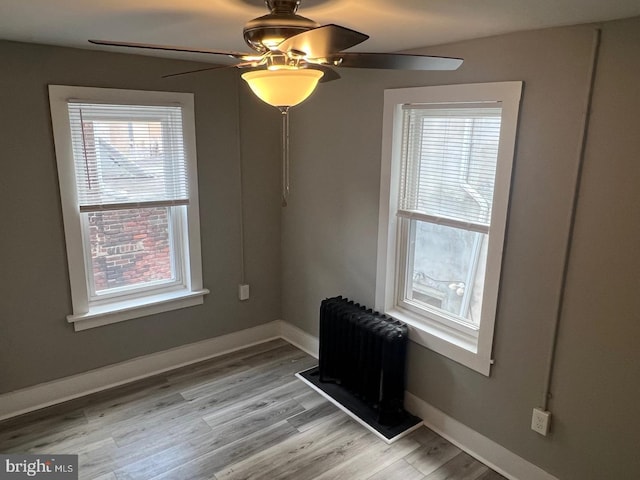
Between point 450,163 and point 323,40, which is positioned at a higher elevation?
point 323,40

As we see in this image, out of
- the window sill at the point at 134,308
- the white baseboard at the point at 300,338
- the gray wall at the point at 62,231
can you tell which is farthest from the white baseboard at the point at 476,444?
the window sill at the point at 134,308

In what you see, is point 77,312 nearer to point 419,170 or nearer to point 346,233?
point 346,233

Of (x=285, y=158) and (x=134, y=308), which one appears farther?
(x=285, y=158)

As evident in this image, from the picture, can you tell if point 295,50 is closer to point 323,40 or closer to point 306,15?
point 323,40

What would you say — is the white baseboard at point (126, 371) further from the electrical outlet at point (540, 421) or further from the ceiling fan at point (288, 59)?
the ceiling fan at point (288, 59)

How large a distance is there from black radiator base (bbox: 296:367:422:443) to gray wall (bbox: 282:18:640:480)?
0.22 m

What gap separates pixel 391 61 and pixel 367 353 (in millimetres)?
1875

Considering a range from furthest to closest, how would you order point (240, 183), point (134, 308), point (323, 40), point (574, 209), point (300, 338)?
point (300, 338)
point (240, 183)
point (134, 308)
point (574, 209)
point (323, 40)

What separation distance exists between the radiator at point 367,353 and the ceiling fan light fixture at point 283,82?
169 centimetres

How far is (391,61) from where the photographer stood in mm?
1394

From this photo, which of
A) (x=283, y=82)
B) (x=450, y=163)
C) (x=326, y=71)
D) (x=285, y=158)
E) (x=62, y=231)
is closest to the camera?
(x=283, y=82)

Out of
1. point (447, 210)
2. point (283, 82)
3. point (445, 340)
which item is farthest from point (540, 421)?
point (283, 82)

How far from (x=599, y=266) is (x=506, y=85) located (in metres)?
0.91

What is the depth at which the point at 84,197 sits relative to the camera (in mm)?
2795
